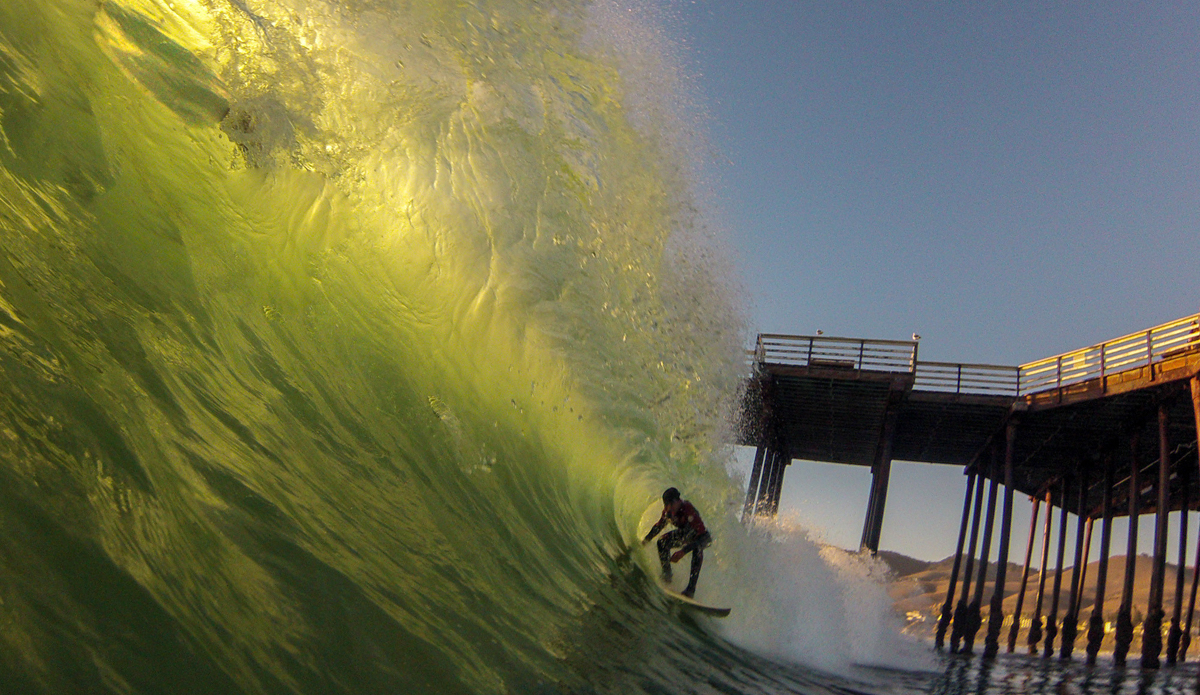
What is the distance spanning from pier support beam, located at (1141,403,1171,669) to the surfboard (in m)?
8.53

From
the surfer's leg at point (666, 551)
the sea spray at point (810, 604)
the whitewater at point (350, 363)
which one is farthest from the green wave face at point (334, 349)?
the sea spray at point (810, 604)

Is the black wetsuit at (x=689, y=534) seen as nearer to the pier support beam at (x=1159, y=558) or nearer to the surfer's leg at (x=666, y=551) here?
the surfer's leg at (x=666, y=551)

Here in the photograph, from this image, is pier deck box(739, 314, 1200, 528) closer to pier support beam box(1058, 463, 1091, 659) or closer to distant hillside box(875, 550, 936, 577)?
pier support beam box(1058, 463, 1091, 659)

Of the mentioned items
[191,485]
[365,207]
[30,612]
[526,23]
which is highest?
[526,23]

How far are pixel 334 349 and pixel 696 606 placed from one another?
3.73m

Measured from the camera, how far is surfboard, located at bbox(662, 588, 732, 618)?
6.04 m

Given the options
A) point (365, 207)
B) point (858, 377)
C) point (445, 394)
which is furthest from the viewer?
point (858, 377)

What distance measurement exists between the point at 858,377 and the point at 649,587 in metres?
9.28

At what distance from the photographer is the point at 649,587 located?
5961mm

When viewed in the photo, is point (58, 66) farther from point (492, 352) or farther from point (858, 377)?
point (858, 377)

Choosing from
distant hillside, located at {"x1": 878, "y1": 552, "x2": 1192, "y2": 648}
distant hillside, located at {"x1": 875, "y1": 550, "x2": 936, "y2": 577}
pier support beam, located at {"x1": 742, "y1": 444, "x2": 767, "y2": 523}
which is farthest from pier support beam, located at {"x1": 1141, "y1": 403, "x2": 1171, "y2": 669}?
distant hillside, located at {"x1": 875, "y1": 550, "x2": 936, "y2": 577}

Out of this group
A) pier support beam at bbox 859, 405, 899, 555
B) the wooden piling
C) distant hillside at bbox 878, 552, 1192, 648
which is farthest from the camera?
distant hillside at bbox 878, 552, 1192, 648

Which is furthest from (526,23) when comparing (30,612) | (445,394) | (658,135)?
(30,612)

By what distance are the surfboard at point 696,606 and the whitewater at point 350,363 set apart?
0.28m
